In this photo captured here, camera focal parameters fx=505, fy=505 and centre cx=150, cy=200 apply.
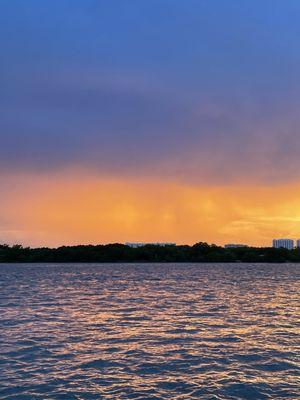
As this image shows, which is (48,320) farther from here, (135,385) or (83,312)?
(135,385)

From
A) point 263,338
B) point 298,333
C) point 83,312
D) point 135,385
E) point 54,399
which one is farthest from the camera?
point 83,312

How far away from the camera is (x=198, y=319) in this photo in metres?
36.2

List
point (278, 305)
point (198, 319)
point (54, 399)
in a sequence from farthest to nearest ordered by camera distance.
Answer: point (278, 305), point (198, 319), point (54, 399)

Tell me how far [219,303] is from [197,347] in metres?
25.1

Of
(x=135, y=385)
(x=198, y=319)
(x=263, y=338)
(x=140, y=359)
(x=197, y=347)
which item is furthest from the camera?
(x=198, y=319)

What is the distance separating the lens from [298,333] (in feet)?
99.7

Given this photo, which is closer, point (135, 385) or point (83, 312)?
point (135, 385)

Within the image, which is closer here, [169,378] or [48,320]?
[169,378]

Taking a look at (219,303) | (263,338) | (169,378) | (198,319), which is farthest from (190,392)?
(219,303)

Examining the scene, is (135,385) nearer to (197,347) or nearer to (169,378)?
(169,378)

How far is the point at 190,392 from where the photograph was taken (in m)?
17.2

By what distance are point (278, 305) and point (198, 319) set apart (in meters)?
15.3

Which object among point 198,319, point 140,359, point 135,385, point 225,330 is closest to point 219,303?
point 198,319

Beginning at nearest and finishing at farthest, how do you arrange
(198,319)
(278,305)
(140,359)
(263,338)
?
(140,359) → (263,338) → (198,319) → (278,305)
